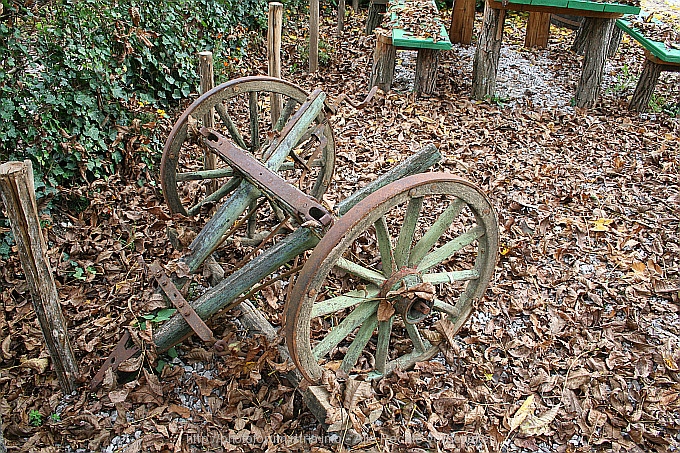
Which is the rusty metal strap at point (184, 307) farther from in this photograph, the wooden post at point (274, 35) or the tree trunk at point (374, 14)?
the tree trunk at point (374, 14)

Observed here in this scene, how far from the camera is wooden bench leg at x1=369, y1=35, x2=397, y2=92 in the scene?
5.62 m

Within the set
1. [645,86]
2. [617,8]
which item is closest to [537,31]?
[645,86]

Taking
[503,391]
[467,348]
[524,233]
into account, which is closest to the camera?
[503,391]

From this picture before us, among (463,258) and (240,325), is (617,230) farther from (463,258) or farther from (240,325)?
(240,325)

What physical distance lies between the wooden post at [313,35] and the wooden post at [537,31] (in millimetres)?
3405

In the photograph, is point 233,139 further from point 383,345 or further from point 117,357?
point 383,345

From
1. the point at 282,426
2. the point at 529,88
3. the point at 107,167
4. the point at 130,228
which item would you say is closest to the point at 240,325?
the point at 282,426

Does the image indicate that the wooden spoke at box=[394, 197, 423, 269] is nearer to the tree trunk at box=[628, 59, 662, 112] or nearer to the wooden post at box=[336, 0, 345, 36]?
the tree trunk at box=[628, 59, 662, 112]

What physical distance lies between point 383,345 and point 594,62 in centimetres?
464

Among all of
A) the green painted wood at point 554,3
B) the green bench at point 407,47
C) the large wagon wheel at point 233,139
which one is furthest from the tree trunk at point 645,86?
the large wagon wheel at point 233,139

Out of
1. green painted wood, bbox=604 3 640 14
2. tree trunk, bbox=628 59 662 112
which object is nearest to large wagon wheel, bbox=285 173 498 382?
green painted wood, bbox=604 3 640 14

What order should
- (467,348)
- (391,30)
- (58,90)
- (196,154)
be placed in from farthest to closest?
(391,30)
(196,154)
(58,90)
(467,348)

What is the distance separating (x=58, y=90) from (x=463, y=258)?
10.0 ft

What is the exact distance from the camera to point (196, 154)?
15.1 ft
